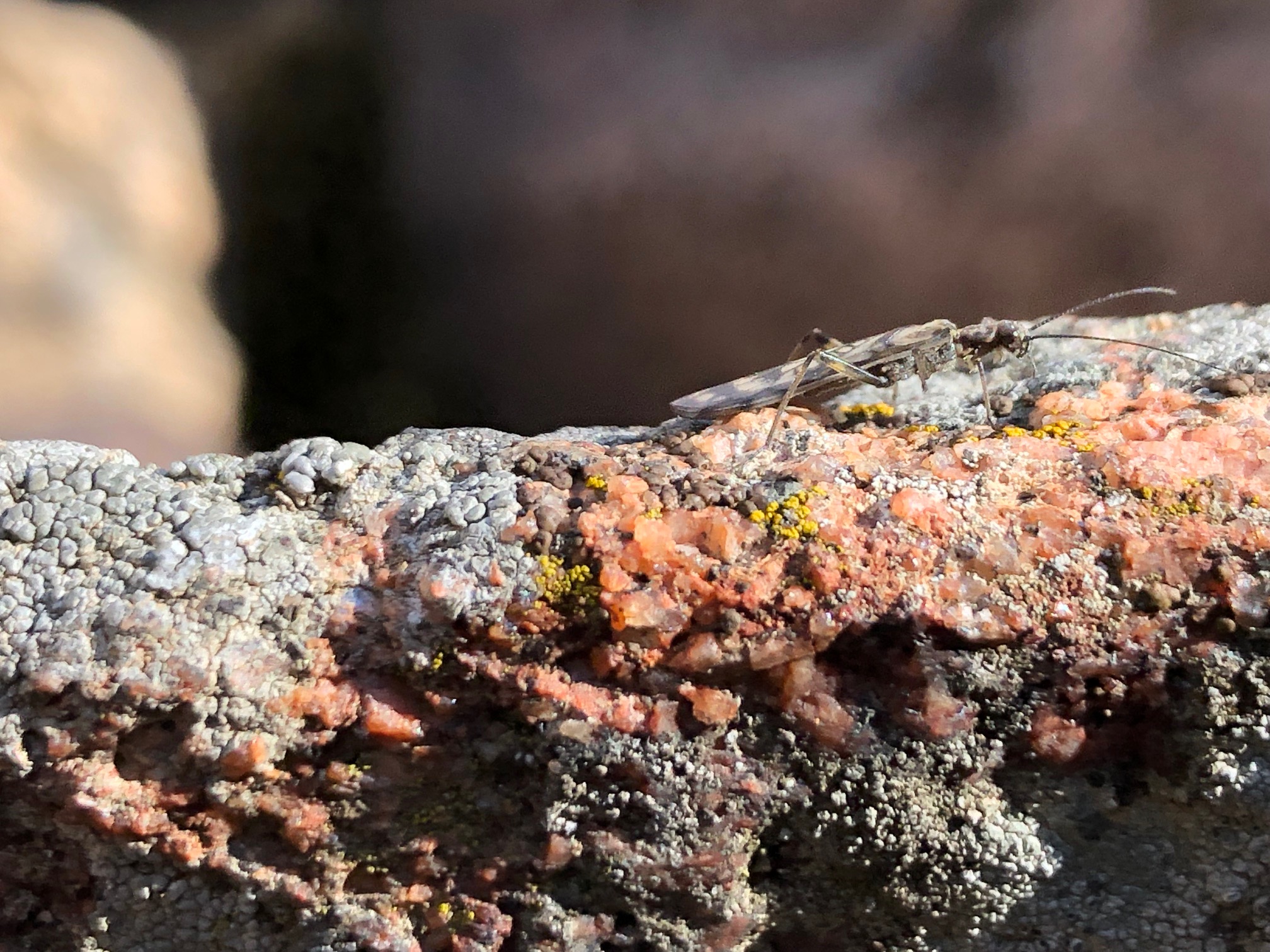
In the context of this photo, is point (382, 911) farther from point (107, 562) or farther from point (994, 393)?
point (994, 393)

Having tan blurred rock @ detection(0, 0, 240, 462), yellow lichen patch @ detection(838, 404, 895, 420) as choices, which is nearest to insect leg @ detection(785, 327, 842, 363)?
yellow lichen patch @ detection(838, 404, 895, 420)

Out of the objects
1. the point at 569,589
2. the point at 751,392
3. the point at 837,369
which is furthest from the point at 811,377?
the point at 569,589

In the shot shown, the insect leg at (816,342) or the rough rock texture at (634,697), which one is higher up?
the insect leg at (816,342)

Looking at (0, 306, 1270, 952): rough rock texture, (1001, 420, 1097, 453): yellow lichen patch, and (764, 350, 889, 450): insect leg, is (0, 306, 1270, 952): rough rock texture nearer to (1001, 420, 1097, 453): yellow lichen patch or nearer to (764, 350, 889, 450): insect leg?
(1001, 420, 1097, 453): yellow lichen patch

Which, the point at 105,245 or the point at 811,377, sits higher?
the point at 105,245

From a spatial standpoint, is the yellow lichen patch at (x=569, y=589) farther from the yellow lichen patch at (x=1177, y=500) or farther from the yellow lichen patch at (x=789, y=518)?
the yellow lichen patch at (x=1177, y=500)

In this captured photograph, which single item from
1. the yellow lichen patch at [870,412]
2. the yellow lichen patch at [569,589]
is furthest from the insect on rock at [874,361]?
the yellow lichen patch at [569,589]

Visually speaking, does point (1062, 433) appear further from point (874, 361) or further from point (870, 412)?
point (874, 361)
